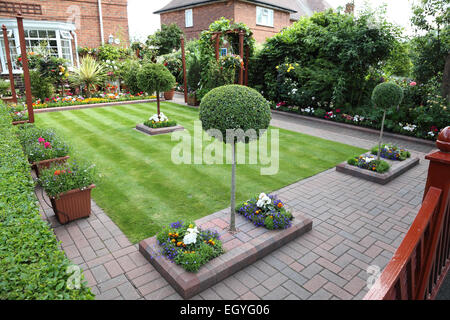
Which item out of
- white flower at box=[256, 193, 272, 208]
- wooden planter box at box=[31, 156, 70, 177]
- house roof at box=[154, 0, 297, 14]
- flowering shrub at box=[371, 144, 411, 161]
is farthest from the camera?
house roof at box=[154, 0, 297, 14]

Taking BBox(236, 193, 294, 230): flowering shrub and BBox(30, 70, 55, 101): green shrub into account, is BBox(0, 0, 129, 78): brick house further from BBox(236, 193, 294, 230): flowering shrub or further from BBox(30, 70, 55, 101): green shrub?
BBox(236, 193, 294, 230): flowering shrub

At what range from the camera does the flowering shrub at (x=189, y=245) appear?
3.58m

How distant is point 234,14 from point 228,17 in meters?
0.75

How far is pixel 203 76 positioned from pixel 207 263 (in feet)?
39.0

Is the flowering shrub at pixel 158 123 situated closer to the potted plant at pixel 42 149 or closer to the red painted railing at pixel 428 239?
the potted plant at pixel 42 149

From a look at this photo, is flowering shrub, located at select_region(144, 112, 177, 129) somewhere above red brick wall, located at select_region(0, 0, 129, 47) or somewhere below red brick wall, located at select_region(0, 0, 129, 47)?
below

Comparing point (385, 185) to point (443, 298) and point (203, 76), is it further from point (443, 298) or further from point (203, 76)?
point (203, 76)

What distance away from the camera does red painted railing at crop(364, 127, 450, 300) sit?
2041 mm

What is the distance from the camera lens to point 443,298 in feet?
10.5

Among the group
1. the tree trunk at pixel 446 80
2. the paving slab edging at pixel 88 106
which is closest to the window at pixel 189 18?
the paving slab edging at pixel 88 106

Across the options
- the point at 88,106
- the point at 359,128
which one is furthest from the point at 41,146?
the point at 359,128

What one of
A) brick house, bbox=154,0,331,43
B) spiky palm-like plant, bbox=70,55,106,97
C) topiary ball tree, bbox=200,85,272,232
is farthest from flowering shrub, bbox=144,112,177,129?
brick house, bbox=154,0,331,43

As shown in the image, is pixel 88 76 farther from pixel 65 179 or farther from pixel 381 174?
pixel 381 174

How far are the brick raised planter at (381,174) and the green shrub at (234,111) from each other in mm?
3968
